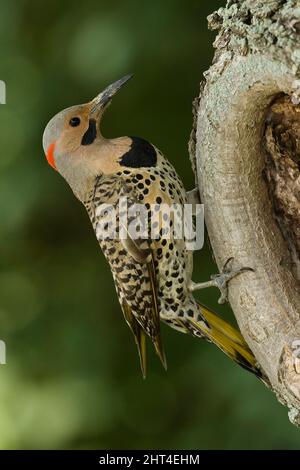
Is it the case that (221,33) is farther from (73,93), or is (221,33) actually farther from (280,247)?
(73,93)

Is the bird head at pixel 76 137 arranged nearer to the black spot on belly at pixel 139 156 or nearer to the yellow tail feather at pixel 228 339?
the black spot on belly at pixel 139 156

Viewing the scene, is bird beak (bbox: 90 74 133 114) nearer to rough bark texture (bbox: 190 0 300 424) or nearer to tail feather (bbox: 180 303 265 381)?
rough bark texture (bbox: 190 0 300 424)

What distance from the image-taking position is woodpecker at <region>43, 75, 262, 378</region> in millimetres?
2918

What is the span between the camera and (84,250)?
154 inches

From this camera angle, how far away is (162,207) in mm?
2869

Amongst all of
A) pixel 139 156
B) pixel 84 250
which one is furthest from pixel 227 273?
pixel 84 250

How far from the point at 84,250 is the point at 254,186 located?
144 centimetres

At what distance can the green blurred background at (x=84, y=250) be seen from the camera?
138 inches

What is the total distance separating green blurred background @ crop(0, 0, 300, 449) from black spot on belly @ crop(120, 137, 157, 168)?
23.9 inches

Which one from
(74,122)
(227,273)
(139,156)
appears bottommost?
(227,273)

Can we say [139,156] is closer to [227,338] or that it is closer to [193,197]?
[193,197]

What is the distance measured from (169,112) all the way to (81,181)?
32.6 inches

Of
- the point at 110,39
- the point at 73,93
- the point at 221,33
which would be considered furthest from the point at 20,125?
the point at 221,33

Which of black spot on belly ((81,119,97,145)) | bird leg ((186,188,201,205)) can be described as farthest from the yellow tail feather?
black spot on belly ((81,119,97,145))
